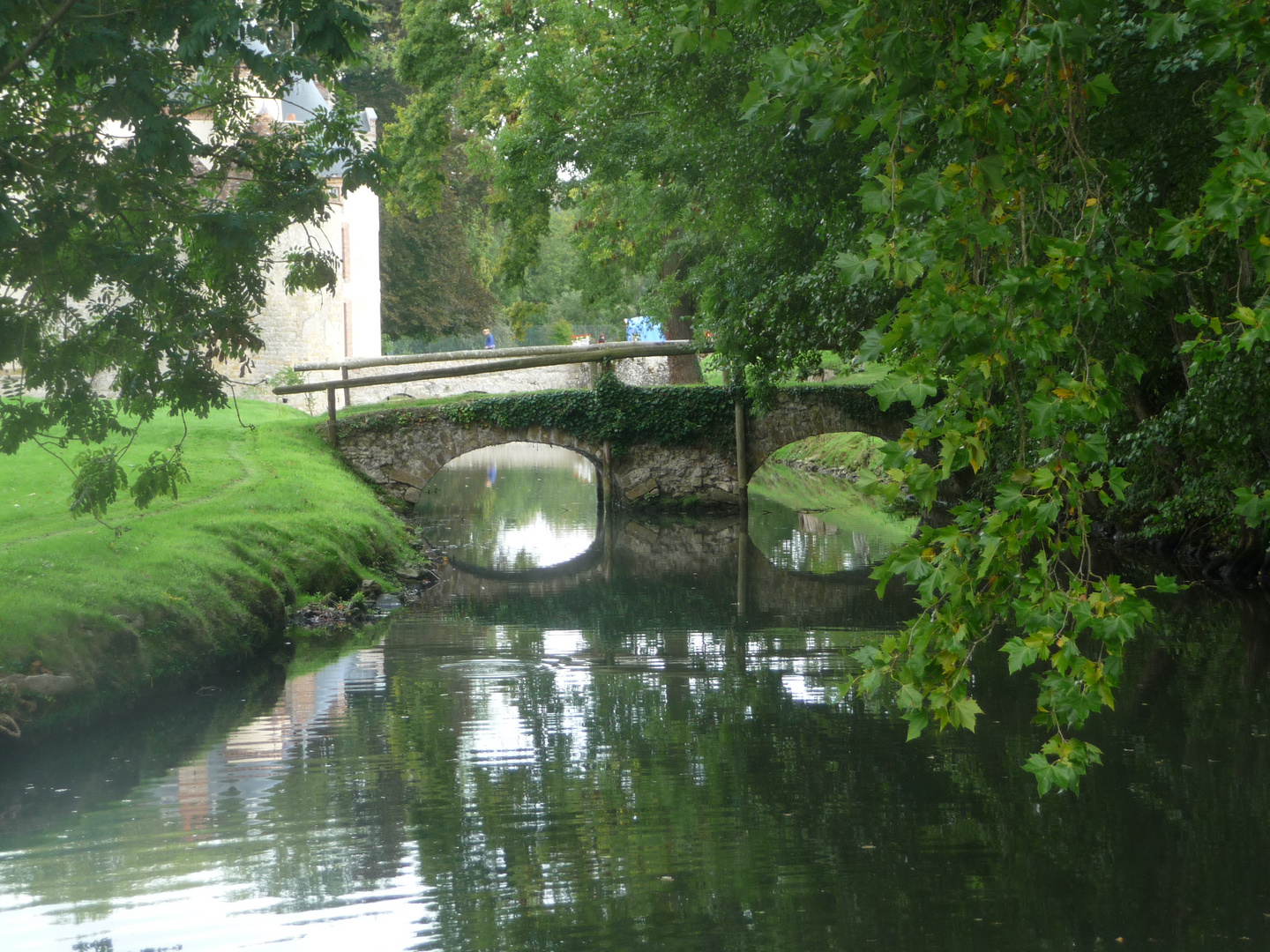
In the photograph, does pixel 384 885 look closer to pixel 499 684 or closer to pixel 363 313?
pixel 499 684

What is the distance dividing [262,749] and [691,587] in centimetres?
772

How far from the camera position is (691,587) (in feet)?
49.4

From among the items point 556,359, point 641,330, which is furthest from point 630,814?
point 641,330

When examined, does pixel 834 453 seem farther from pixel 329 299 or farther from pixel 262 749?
pixel 262 749

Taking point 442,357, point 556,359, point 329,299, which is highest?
point 329,299

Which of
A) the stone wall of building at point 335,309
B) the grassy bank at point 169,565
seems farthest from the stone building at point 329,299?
the grassy bank at point 169,565

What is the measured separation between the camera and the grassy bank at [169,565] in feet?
28.8

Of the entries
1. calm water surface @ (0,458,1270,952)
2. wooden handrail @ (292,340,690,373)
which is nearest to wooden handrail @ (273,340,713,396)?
wooden handrail @ (292,340,690,373)

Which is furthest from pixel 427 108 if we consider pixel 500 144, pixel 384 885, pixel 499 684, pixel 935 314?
pixel 935 314

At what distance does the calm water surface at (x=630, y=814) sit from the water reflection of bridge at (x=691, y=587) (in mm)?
1771

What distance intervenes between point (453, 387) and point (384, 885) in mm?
29544

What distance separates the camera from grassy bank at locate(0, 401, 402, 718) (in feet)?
28.8

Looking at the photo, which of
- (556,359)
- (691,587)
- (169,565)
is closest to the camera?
(169,565)

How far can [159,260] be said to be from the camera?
7434 millimetres
